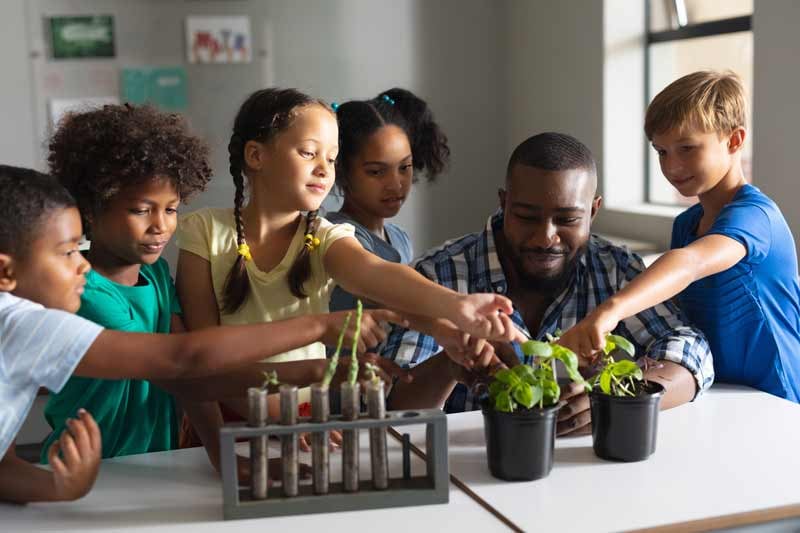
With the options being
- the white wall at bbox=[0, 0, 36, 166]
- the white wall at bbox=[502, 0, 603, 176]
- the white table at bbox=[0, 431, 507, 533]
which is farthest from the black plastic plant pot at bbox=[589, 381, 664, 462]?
the white wall at bbox=[0, 0, 36, 166]

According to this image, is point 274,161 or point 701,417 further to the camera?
point 274,161

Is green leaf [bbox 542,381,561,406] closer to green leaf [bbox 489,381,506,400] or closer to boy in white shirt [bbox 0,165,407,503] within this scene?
green leaf [bbox 489,381,506,400]

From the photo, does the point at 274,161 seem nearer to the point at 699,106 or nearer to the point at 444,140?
the point at 699,106

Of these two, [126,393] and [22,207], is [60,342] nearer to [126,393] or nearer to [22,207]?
[22,207]

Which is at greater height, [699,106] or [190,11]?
[190,11]

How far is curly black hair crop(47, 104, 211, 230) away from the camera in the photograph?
1.70m

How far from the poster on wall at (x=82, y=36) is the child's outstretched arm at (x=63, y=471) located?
11.5ft

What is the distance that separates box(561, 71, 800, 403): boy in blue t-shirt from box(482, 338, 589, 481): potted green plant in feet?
1.27

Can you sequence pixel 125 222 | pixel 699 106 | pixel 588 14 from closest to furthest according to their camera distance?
1. pixel 125 222
2. pixel 699 106
3. pixel 588 14

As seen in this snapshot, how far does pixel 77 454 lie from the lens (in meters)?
1.26

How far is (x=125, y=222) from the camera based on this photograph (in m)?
1.68

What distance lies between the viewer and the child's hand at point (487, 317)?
4.75ft

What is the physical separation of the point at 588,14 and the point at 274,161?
285cm

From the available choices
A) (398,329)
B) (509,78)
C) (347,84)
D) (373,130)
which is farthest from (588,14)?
(398,329)
